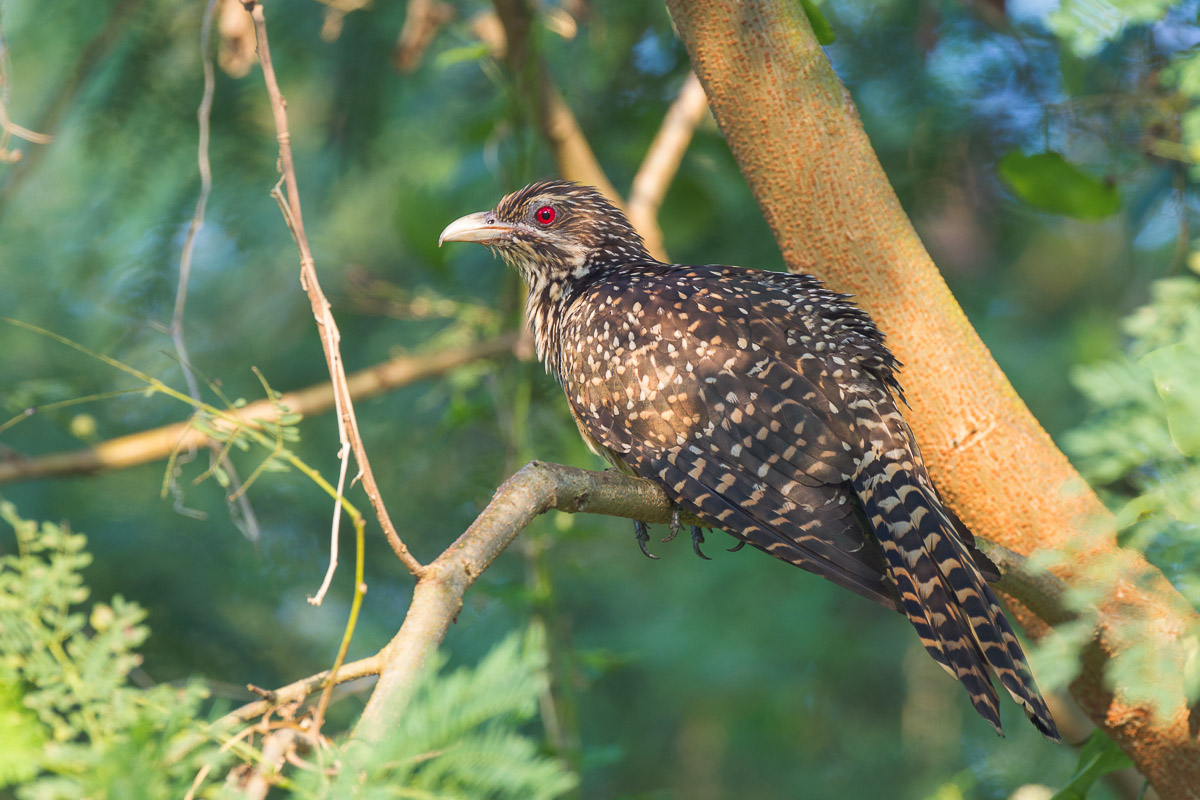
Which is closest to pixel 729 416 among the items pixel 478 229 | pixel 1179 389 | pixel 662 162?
pixel 1179 389

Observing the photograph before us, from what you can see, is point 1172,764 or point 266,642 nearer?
point 1172,764

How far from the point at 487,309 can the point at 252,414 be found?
1504mm

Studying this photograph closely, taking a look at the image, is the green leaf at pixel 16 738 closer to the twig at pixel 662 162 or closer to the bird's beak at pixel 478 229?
the bird's beak at pixel 478 229

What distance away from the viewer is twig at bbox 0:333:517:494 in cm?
344

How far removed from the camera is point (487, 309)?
4.48 metres

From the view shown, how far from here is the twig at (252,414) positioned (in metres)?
3.44

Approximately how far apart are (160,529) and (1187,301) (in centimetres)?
431

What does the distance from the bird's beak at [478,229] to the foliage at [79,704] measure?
1.82 meters

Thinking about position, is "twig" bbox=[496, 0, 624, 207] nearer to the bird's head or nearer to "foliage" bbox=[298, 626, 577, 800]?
the bird's head

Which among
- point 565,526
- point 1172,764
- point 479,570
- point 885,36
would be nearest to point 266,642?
point 565,526

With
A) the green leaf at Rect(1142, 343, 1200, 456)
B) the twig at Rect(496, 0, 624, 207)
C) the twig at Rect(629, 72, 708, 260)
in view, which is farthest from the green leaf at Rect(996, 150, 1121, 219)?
the twig at Rect(629, 72, 708, 260)

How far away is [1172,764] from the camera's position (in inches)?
89.7

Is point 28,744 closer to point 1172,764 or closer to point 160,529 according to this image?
point 1172,764

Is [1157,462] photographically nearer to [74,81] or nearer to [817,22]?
[817,22]
